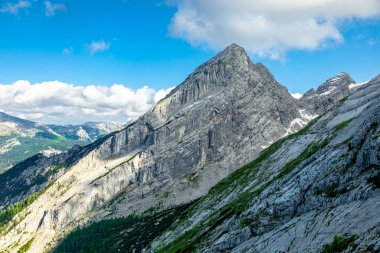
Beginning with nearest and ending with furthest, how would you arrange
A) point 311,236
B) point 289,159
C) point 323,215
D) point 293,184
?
point 311,236, point 323,215, point 293,184, point 289,159

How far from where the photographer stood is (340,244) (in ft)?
131

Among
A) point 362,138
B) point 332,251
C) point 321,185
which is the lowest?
point 332,251

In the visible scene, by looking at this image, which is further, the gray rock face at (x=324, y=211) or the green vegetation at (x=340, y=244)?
the gray rock face at (x=324, y=211)

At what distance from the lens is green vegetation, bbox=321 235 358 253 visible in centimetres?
3898

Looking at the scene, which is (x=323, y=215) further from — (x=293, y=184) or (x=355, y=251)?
(x=293, y=184)

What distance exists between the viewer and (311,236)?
47000mm

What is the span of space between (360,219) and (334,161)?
22.3 meters

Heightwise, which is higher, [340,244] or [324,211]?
[324,211]

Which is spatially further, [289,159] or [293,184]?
[289,159]

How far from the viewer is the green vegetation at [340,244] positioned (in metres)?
39.0

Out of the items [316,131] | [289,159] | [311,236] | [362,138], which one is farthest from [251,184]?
[311,236]

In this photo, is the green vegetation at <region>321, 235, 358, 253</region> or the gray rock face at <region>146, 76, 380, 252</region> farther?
the gray rock face at <region>146, 76, 380, 252</region>

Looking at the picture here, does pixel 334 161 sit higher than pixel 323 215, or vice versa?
pixel 334 161

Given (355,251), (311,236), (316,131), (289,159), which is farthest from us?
(316,131)
